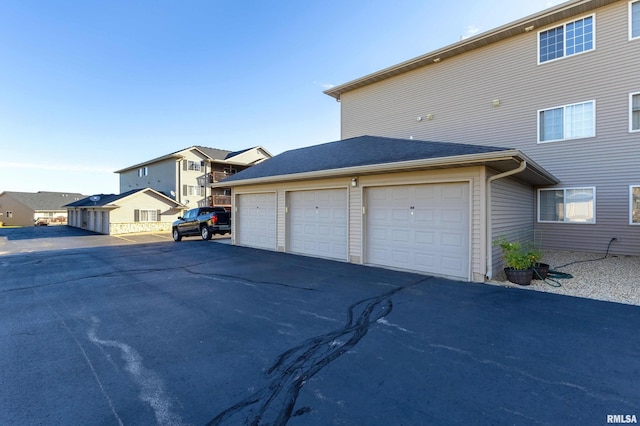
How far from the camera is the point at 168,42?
13992 millimetres

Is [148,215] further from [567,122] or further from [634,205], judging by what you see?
[634,205]

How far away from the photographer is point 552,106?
10.2 m

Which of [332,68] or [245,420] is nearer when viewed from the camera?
[245,420]

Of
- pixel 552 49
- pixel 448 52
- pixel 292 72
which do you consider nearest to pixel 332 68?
pixel 292 72

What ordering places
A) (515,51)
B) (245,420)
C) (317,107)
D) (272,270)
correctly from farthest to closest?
(317,107), (515,51), (272,270), (245,420)

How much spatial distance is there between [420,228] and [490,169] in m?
2.13

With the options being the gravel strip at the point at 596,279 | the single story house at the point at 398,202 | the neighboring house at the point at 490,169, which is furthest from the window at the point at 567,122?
the gravel strip at the point at 596,279

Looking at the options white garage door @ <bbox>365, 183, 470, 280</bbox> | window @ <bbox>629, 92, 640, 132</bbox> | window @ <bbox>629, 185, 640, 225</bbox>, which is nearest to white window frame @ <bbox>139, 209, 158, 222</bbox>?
white garage door @ <bbox>365, 183, 470, 280</bbox>

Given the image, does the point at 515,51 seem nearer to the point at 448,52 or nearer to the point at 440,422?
the point at 448,52

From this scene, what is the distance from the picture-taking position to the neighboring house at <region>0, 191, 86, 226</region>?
42.4 meters

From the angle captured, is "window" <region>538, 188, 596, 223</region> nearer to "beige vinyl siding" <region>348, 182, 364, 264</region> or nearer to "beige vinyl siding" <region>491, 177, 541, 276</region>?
"beige vinyl siding" <region>491, 177, 541, 276</region>

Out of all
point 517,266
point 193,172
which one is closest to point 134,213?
point 193,172

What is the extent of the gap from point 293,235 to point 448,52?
10604 mm

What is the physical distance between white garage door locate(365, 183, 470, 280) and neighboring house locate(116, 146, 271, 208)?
22159mm
